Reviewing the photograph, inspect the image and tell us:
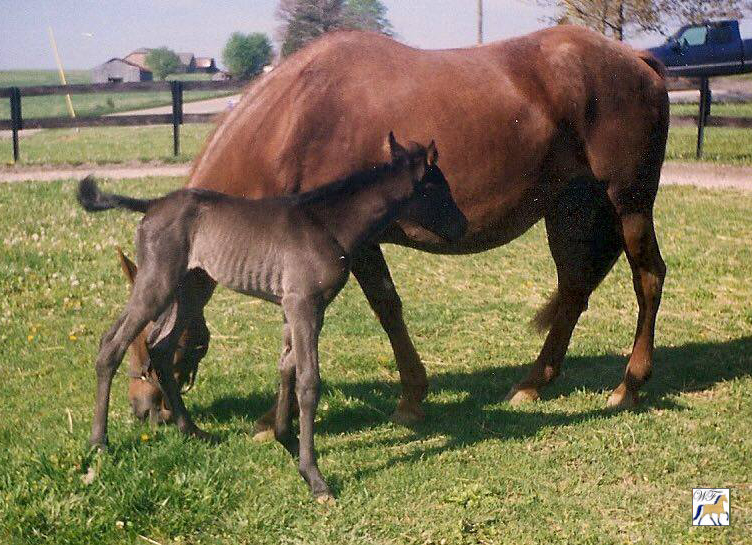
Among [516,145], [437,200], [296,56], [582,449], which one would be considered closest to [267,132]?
[296,56]

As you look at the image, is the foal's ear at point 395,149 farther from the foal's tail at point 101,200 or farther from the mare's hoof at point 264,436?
the mare's hoof at point 264,436

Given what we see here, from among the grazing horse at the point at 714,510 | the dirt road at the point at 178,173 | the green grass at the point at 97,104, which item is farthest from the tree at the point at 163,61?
the grazing horse at the point at 714,510

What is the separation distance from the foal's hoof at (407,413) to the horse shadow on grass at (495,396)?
5cm

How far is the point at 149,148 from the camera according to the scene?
1970 centimetres

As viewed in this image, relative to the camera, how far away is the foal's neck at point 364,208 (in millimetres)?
4074

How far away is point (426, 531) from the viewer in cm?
362

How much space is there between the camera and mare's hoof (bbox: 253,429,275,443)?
14.9 feet

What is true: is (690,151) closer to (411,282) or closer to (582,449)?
(411,282)

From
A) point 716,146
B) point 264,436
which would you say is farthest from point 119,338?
point 716,146

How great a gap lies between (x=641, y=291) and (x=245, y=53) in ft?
96.9

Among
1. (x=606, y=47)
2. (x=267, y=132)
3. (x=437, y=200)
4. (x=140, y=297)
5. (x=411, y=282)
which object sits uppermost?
(x=606, y=47)

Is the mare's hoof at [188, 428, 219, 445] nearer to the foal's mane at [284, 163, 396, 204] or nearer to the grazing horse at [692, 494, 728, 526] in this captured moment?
the foal's mane at [284, 163, 396, 204]

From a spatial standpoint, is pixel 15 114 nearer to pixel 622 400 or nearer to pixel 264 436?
pixel 264 436

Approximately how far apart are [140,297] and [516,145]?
220 cm
